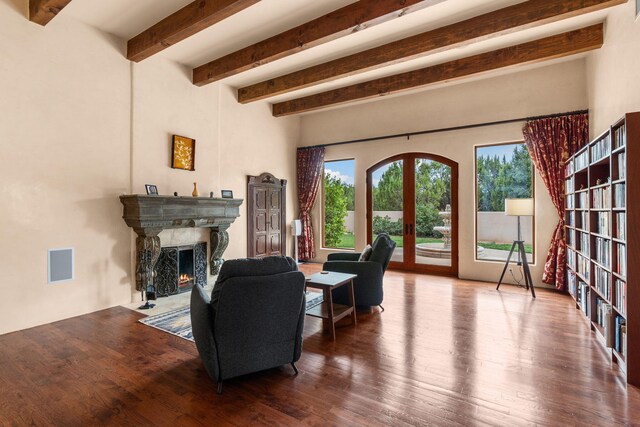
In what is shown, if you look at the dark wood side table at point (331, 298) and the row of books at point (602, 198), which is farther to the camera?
the dark wood side table at point (331, 298)

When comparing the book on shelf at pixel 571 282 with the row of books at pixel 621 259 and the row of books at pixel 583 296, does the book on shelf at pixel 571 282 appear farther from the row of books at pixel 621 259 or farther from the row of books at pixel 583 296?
the row of books at pixel 621 259

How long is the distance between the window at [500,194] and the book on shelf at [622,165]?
307 centimetres

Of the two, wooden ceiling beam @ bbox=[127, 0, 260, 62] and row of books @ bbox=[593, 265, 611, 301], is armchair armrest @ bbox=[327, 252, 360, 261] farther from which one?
wooden ceiling beam @ bbox=[127, 0, 260, 62]

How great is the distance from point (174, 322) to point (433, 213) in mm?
5017

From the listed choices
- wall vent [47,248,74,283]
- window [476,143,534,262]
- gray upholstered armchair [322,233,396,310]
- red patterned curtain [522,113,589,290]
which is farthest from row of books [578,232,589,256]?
wall vent [47,248,74,283]

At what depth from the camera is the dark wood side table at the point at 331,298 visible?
133 inches

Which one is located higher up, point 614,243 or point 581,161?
point 581,161

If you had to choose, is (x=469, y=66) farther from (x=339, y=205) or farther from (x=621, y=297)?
(x=339, y=205)

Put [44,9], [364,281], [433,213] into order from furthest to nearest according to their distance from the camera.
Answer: [433,213] < [364,281] < [44,9]

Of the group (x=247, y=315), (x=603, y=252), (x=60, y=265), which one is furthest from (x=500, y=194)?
(x=60, y=265)

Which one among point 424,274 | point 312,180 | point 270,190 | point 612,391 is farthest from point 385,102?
point 612,391

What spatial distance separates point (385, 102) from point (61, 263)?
6.23 metres

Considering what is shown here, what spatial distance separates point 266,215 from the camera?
23.4 ft

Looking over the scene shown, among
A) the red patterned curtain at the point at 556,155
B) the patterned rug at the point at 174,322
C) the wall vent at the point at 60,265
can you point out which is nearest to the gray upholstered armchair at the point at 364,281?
the patterned rug at the point at 174,322
